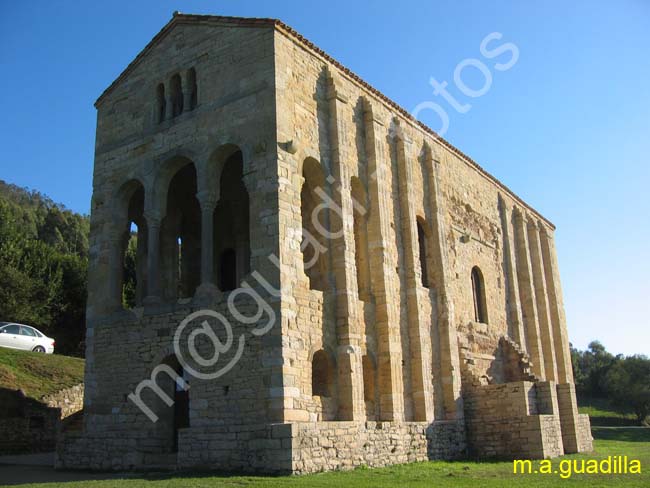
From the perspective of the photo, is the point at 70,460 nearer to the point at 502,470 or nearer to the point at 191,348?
the point at 191,348

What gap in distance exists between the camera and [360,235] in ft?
58.2

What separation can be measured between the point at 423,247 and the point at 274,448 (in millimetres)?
9929

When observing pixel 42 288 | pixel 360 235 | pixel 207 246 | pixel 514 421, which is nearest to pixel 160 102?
pixel 207 246

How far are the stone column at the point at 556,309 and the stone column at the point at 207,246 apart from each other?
1846 centimetres

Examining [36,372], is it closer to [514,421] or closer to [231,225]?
[231,225]

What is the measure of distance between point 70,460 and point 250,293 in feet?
21.3

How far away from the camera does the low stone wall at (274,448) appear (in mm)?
→ 12414

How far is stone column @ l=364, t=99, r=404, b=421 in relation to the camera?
1641 centimetres

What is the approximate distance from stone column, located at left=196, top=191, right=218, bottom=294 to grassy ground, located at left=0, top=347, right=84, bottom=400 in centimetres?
934

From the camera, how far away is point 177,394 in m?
16.7

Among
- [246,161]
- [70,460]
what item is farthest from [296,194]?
[70,460]

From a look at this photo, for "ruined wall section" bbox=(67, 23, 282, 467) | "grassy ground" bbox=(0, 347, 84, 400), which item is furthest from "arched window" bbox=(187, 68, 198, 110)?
"grassy ground" bbox=(0, 347, 84, 400)

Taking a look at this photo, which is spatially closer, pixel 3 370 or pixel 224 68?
pixel 224 68

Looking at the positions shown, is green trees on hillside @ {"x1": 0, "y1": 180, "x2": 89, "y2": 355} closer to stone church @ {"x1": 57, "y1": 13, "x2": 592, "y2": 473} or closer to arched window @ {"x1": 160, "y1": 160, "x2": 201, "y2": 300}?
arched window @ {"x1": 160, "y1": 160, "x2": 201, "y2": 300}
